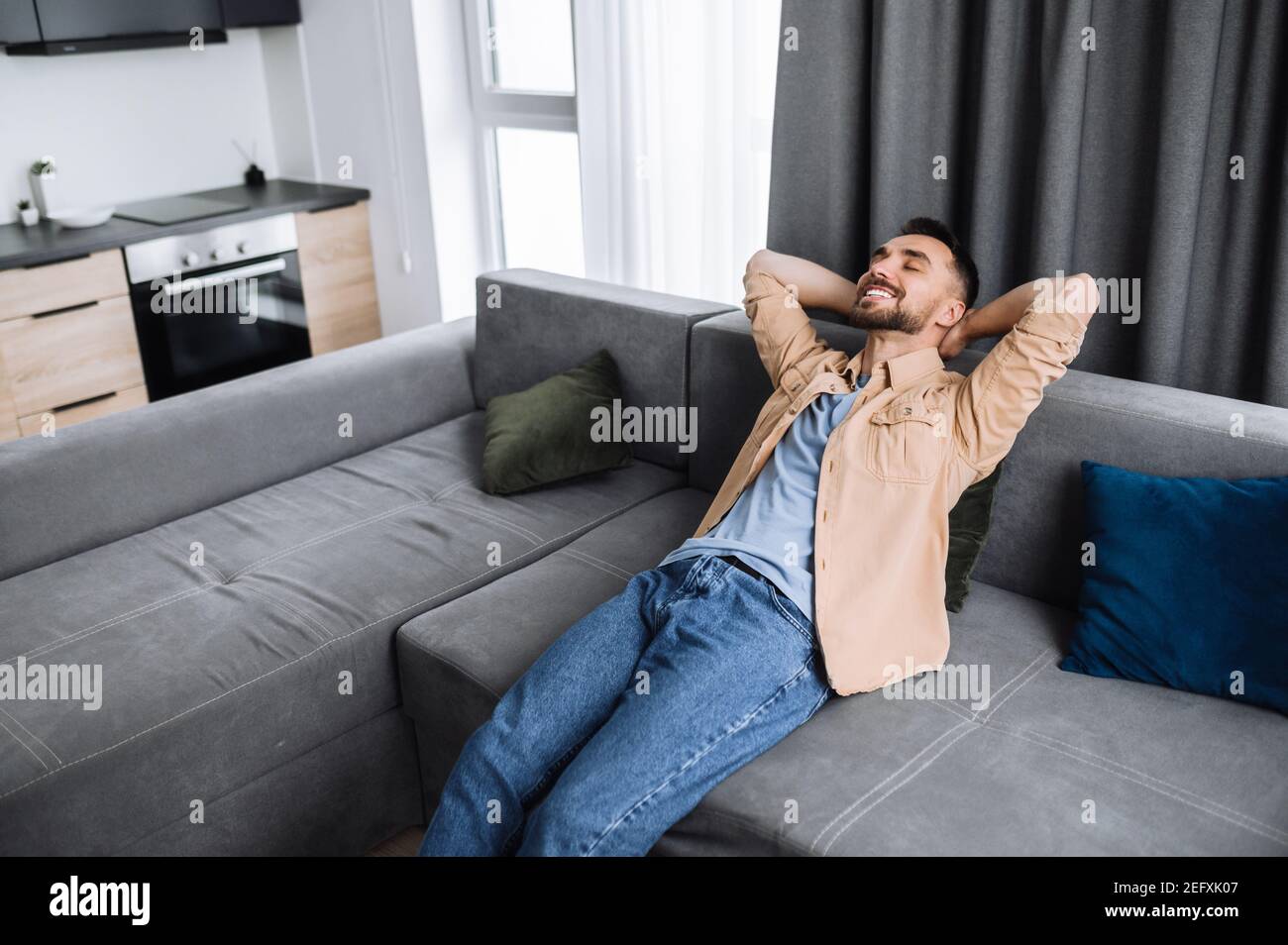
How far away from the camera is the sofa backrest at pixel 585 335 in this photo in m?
2.59

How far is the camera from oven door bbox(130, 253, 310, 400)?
3.62 meters

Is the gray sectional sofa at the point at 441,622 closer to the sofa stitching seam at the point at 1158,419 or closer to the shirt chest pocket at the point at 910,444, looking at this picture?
the sofa stitching seam at the point at 1158,419

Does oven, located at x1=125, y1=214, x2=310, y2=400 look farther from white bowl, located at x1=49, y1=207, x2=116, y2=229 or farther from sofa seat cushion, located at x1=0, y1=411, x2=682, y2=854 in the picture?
sofa seat cushion, located at x1=0, y1=411, x2=682, y2=854

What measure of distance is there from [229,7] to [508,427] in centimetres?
228

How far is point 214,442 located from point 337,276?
1752mm

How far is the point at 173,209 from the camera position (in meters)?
3.81

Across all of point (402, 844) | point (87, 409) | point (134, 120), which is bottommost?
point (402, 844)

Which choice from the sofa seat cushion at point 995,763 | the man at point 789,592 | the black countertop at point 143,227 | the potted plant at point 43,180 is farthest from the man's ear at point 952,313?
the potted plant at point 43,180

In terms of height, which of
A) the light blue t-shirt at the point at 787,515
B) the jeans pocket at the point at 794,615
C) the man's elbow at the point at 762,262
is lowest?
the jeans pocket at the point at 794,615

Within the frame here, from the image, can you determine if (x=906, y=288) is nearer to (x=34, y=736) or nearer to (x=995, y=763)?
(x=995, y=763)

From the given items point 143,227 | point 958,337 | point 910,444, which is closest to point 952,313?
point 958,337

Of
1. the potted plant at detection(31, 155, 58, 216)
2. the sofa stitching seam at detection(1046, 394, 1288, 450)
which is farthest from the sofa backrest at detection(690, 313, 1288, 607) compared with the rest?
the potted plant at detection(31, 155, 58, 216)

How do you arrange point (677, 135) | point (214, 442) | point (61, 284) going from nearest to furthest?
point (214, 442), point (677, 135), point (61, 284)

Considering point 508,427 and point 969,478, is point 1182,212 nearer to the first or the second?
point 969,478
